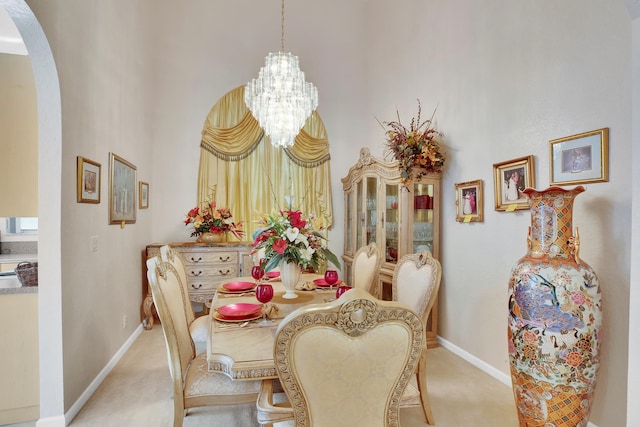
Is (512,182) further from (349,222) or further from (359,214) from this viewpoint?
(349,222)

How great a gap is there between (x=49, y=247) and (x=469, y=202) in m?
3.08

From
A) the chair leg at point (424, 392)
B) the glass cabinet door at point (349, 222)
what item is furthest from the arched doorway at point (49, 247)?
the glass cabinet door at point (349, 222)

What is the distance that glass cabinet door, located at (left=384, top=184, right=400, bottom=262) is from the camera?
133 inches

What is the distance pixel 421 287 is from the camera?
6.41ft

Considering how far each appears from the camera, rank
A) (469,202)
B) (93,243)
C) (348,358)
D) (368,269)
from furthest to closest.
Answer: (469,202), (368,269), (93,243), (348,358)

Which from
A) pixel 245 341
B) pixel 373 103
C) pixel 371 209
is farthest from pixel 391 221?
pixel 245 341

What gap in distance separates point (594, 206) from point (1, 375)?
3.64 meters

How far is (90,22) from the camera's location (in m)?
2.39

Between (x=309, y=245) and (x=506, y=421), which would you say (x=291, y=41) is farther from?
(x=506, y=421)

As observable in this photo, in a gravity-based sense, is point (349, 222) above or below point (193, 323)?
above

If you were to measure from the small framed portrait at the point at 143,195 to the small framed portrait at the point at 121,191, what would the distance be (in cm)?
24

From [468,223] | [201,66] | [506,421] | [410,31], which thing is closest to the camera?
[506,421]

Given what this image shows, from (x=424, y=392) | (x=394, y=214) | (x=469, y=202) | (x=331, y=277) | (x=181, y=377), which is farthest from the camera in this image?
(x=394, y=214)

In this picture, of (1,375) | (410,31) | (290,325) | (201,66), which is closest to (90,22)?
(201,66)
